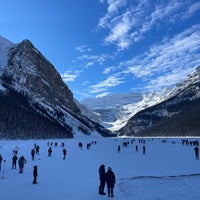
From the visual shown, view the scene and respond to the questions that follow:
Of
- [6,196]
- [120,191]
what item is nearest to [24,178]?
[6,196]

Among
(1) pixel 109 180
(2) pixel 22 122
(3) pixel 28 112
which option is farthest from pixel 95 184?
(3) pixel 28 112

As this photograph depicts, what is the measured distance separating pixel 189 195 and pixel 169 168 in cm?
1365

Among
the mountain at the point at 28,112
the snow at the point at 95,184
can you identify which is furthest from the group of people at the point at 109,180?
the mountain at the point at 28,112

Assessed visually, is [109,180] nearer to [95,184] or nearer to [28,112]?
[95,184]

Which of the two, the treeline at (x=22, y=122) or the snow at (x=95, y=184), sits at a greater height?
the treeline at (x=22, y=122)

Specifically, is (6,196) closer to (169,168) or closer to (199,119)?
(169,168)

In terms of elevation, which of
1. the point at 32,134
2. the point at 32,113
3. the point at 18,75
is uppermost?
the point at 18,75

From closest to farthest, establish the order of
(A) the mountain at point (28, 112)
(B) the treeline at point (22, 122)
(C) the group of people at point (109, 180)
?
(C) the group of people at point (109, 180) → (B) the treeline at point (22, 122) → (A) the mountain at point (28, 112)

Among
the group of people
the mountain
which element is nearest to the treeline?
the mountain

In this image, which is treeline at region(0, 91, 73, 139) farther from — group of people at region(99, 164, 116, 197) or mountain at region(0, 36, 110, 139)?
group of people at region(99, 164, 116, 197)

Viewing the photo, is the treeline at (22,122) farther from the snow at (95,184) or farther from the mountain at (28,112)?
the snow at (95,184)

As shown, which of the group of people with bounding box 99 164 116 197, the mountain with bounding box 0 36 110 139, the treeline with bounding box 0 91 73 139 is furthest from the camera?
the mountain with bounding box 0 36 110 139

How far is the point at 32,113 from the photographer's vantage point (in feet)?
500

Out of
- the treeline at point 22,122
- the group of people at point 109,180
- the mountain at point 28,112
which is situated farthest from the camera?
the mountain at point 28,112
